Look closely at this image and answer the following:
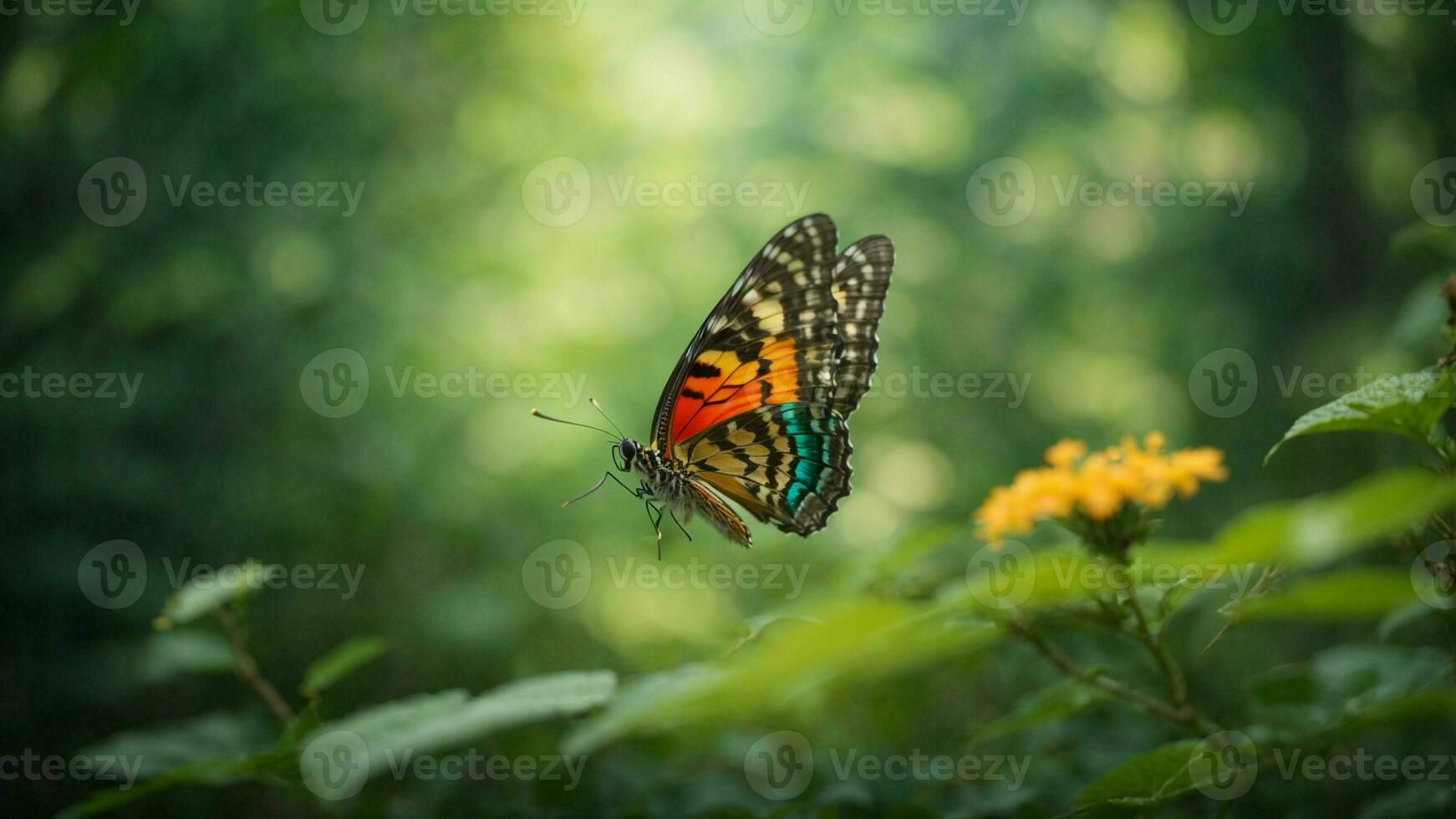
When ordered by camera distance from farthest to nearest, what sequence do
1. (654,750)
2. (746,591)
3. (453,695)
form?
(746,591) < (654,750) < (453,695)

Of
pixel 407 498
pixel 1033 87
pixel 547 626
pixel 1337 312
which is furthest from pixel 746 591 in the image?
pixel 1337 312

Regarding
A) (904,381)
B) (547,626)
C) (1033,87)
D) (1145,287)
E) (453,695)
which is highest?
(1033,87)

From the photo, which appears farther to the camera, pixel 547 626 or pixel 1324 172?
pixel 1324 172

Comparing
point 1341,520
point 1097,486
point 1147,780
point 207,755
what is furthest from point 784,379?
point 1341,520

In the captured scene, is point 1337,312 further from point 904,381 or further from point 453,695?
point 453,695

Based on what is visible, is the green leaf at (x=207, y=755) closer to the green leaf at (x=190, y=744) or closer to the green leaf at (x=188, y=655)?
the green leaf at (x=190, y=744)

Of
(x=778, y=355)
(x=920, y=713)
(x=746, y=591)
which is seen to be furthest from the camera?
(x=746, y=591)

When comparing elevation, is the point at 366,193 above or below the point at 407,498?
above
